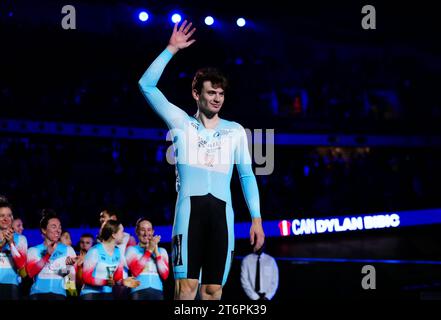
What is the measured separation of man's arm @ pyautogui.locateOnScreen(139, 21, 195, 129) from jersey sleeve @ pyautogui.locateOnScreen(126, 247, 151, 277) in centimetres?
357

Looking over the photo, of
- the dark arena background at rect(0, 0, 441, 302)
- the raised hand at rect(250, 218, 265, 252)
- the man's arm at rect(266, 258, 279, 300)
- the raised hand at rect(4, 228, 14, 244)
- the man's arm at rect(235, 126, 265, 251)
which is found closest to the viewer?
the raised hand at rect(250, 218, 265, 252)

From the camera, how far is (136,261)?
31.6 feet

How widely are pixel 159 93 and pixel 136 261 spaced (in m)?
3.79

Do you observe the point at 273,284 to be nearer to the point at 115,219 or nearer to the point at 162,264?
the point at 162,264

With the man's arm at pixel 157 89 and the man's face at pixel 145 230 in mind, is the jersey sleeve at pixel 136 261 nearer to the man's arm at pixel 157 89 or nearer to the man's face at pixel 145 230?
the man's face at pixel 145 230

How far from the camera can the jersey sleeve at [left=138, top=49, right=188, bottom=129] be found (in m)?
6.32

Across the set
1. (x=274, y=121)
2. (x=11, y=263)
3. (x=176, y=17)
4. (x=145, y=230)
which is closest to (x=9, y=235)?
(x=11, y=263)

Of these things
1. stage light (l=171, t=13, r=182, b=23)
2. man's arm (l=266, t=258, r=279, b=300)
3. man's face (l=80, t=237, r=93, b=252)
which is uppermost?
stage light (l=171, t=13, r=182, b=23)

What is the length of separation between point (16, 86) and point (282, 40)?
8.03 m

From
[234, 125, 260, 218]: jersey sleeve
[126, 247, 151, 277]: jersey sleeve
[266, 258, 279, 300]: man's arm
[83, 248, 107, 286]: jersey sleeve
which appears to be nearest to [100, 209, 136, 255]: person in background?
[126, 247, 151, 277]: jersey sleeve

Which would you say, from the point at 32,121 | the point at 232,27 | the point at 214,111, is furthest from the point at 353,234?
the point at 214,111

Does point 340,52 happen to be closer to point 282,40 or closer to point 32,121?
point 282,40

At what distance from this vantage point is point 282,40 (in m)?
Answer: 22.1

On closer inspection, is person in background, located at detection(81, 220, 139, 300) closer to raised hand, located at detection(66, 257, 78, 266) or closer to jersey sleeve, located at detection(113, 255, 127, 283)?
jersey sleeve, located at detection(113, 255, 127, 283)
